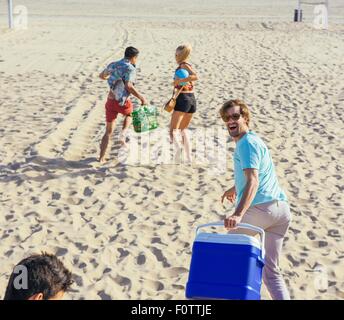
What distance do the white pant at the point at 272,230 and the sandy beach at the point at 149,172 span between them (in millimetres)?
771

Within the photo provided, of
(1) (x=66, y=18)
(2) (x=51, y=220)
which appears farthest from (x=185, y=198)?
(1) (x=66, y=18)

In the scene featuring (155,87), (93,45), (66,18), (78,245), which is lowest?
(78,245)

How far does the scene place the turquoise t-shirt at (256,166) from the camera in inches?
171

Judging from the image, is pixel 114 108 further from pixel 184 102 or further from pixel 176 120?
pixel 184 102

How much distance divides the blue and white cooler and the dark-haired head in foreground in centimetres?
90

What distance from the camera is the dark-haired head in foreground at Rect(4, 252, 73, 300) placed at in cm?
292

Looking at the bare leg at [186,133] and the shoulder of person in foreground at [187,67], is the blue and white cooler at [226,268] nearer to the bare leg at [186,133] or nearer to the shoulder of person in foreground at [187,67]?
the shoulder of person in foreground at [187,67]

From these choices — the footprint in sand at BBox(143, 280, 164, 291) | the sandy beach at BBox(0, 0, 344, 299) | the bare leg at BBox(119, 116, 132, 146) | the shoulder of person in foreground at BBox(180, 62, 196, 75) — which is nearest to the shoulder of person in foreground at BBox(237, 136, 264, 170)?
the sandy beach at BBox(0, 0, 344, 299)

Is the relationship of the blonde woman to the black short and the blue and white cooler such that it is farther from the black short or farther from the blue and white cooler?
the blue and white cooler

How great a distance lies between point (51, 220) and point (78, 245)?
0.68m

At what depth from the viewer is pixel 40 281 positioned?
293 centimetres

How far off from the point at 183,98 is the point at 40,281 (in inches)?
211

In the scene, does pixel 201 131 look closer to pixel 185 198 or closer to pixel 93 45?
pixel 185 198
